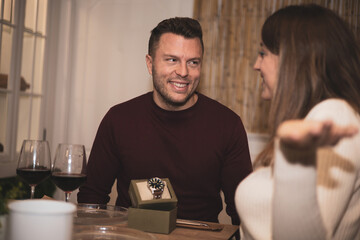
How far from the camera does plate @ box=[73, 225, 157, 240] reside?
1123 millimetres

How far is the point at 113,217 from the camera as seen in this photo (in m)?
1.34

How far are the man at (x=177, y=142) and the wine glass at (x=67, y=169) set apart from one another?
0.80 metres

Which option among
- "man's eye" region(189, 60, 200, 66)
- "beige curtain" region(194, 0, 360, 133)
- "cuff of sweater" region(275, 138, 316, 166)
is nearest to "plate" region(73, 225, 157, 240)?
"cuff of sweater" region(275, 138, 316, 166)

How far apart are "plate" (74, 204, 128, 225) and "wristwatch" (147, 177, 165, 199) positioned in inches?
4.7

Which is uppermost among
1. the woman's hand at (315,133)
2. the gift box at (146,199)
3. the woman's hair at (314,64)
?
the woman's hair at (314,64)

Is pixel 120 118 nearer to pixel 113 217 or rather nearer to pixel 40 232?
pixel 113 217

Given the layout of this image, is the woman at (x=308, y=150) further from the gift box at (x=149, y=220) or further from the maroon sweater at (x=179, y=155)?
the maroon sweater at (x=179, y=155)

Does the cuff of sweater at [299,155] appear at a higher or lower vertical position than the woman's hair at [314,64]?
lower

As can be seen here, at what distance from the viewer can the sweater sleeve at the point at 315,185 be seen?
3.06 ft

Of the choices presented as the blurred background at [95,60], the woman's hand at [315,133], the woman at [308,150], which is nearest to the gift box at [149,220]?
the woman at [308,150]

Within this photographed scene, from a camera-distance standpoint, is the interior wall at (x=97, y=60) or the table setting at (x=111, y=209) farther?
the interior wall at (x=97, y=60)

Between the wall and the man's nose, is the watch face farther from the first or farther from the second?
the wall

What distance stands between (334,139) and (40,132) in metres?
3.02

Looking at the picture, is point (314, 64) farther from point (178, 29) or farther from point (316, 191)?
point (178, 29)
